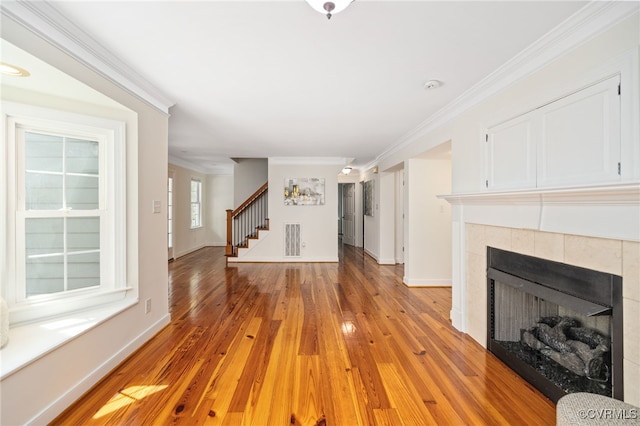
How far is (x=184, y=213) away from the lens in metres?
6.85

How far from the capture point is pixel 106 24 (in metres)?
1.60

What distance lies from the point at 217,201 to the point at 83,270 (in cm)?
607

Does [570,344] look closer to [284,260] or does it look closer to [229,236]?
[284,260]

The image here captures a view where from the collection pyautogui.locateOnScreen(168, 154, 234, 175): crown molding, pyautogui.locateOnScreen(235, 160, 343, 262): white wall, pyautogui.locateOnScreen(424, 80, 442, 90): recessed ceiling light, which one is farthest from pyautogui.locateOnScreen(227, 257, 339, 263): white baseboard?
pyautogui.locateOnScreen(424, 80, 442, 90): recessed ceiling light

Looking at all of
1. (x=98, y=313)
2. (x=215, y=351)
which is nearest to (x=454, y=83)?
(x=215, y=351)

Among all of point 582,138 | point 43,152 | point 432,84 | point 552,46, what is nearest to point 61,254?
point 43,152

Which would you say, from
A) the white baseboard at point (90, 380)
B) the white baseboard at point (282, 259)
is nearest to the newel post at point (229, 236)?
the white baseboard at point (282, 259)

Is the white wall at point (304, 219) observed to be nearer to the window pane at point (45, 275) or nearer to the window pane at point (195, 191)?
the window pane at point (195, 191)

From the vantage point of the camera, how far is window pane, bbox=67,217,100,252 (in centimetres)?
212

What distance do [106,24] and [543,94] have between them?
292cm

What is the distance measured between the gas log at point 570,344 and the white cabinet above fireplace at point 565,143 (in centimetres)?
97

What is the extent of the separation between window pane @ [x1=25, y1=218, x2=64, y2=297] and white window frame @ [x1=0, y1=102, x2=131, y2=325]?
0.04 metres

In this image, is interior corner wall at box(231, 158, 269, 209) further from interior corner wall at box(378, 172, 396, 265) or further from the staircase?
interior corner wall at box(378, 172, 396, 265)

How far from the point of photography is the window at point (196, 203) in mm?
7531
